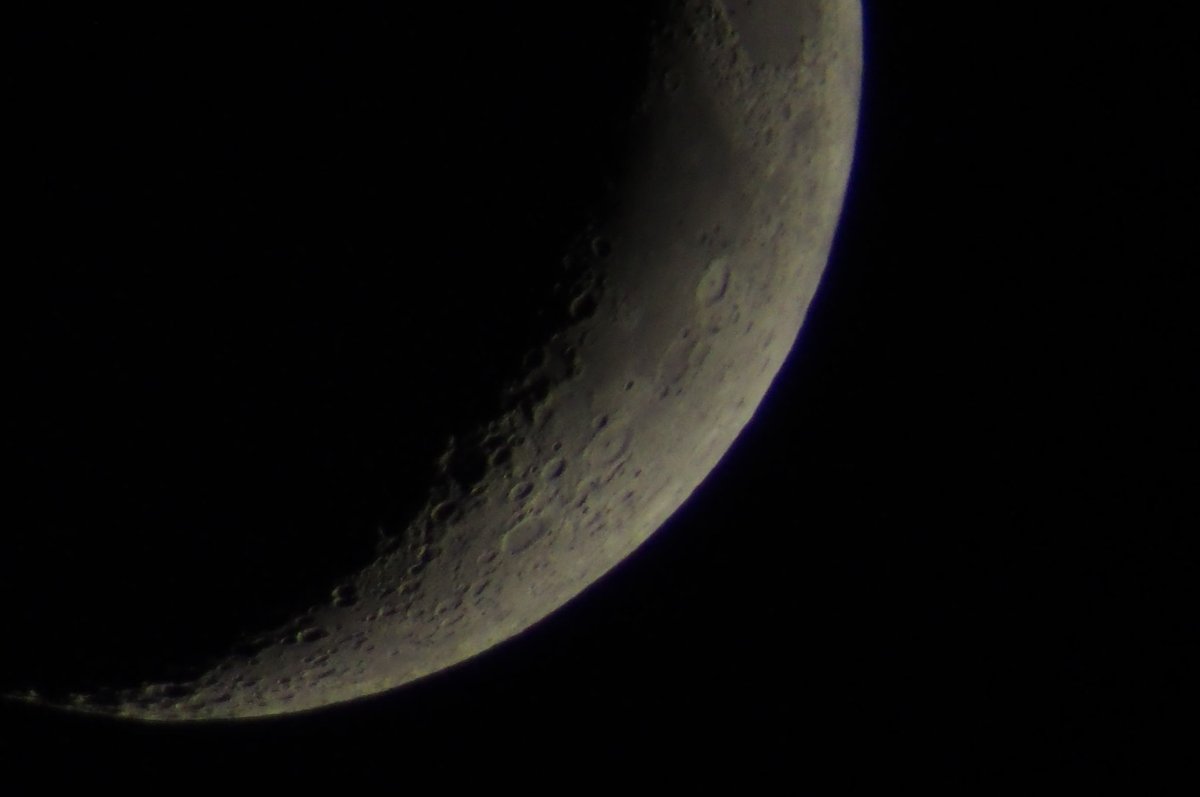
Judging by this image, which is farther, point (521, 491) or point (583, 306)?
point (521, 491)

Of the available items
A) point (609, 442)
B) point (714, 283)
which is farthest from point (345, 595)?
point (714, 283)

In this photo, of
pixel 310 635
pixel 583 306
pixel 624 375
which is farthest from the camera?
pixel 310 635

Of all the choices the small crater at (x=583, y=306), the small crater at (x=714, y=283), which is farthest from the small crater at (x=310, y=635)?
the small crater at (x=714, y=283)

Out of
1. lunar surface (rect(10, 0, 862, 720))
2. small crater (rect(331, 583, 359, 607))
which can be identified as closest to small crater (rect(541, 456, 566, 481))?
lunar surface (rect(10, 0, 862, 720))

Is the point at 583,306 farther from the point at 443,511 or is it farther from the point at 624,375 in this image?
the point at 443,511

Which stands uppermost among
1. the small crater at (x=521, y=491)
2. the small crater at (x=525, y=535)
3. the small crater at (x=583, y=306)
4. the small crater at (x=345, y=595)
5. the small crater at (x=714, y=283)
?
the small crater at (x=714, y=283)

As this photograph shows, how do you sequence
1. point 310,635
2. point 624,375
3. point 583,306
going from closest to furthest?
1. point 583,306
2. point 624,375
3. point 310,635

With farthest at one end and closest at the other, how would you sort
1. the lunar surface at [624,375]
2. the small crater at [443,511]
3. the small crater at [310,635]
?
the small crater at [310,635] → the small crater at [443,511] → the lunar surface at [624,375]

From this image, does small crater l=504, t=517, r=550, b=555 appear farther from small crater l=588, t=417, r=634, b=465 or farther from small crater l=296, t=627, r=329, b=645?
small crater l=296, t=627, r=329, b=645

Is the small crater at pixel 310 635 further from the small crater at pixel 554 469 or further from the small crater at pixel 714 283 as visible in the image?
the small crater at pixel 714 283
